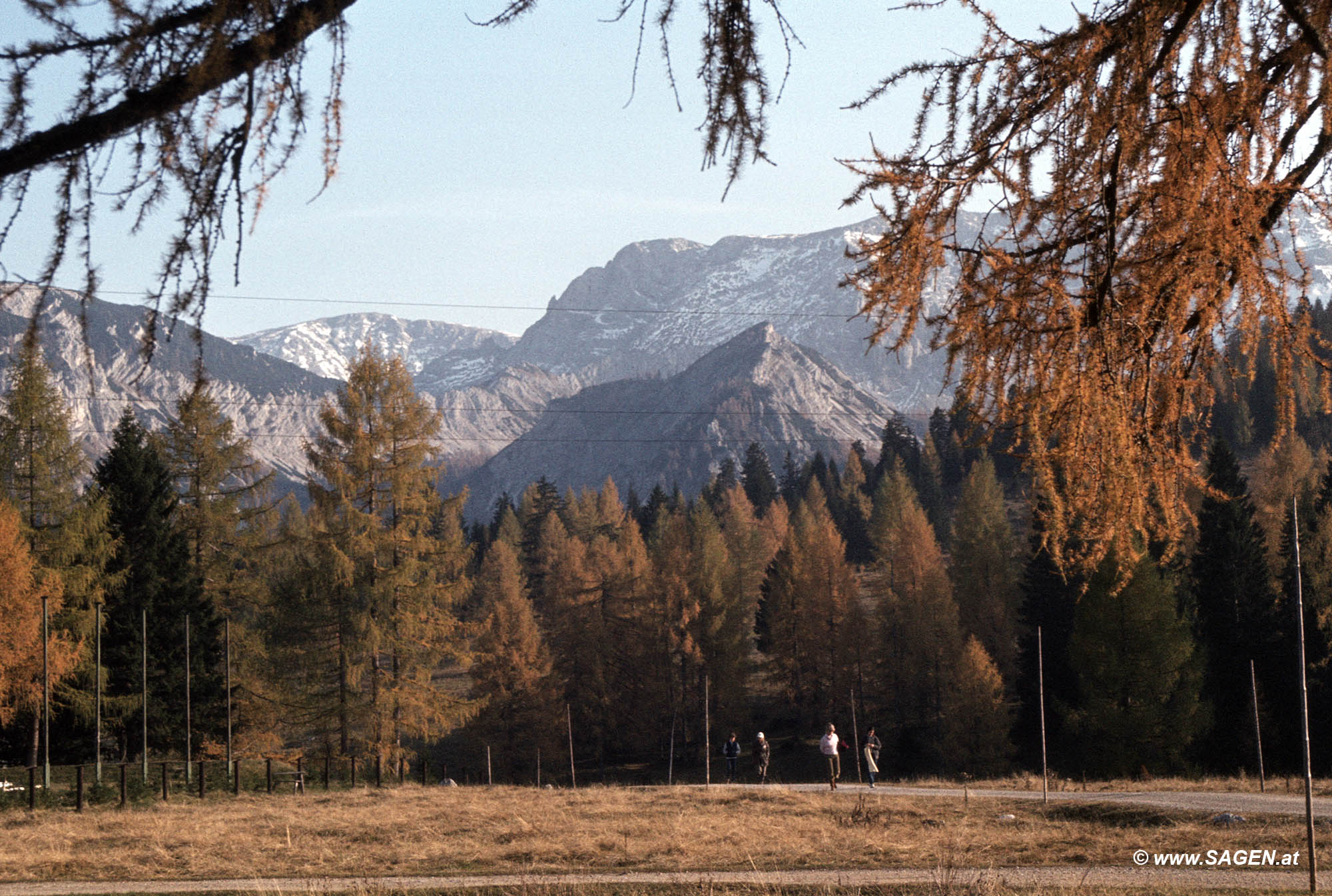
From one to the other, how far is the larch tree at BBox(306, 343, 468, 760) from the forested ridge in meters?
0.08

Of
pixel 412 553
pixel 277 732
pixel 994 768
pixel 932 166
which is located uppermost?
pixel 932 166

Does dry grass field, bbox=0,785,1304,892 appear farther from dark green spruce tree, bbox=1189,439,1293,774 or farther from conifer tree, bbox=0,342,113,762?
dark green spruce tree, bbox=1189,439,1293,774

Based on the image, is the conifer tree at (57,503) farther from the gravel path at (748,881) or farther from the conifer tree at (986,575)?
the conifer tree at (986,575)

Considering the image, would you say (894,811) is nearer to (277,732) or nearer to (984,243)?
(984,243)

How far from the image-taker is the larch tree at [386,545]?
30297mm

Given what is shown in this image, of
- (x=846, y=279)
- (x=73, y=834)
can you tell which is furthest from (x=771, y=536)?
(x=846, y=279)

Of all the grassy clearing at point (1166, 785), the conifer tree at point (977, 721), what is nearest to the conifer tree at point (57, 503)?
the grassy clearing at point (1166, 785)

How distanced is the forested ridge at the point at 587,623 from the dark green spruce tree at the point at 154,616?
0.27 feet

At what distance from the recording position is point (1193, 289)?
4047 millimetres

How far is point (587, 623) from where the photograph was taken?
56.9m

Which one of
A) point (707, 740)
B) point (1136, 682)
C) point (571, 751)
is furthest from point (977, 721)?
point (707, 740)

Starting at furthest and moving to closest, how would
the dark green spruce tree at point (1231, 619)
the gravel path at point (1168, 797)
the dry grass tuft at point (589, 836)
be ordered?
the dark green spruce tree at point (1231, 619) < the gravel path at point (1168, 797) < the dry grass tuft at point (589, 836)

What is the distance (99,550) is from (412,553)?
8.12m

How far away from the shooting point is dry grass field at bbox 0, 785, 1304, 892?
12.8 m
